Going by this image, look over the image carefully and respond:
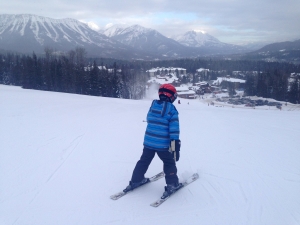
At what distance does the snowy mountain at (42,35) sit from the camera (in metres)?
86.9

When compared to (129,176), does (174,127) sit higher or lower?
higher

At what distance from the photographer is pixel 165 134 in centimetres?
402

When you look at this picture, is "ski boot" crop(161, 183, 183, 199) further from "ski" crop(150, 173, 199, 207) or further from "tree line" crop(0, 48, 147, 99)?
"tree line" crop(0, 48, 147, 99)

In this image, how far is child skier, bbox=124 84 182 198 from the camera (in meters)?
3.94

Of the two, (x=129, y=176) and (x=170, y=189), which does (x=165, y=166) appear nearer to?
(x=170, y=189)

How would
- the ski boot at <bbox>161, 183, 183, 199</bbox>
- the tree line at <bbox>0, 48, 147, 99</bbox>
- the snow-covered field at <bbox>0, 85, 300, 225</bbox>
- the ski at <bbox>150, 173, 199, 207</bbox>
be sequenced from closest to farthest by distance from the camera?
the snow-covered field at <bbox>0, 85, 300, 225</bbox>
the ski at <bbox>150, 173, 199, 207</bbox>
the ski boot at <bbox>161, 183, 183, 199</bbox>
the tree line at <bbox>0, 48, 147, 99</bbox>

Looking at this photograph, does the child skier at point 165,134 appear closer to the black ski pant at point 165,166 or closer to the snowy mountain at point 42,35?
the black ski pant at point 165,166

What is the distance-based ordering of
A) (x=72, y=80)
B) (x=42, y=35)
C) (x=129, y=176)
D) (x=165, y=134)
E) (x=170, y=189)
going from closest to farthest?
(x=165, y=134) < (x=170, y=189) < (x=129, y=176) < (x=72, y=80) < (x=42, y=35)

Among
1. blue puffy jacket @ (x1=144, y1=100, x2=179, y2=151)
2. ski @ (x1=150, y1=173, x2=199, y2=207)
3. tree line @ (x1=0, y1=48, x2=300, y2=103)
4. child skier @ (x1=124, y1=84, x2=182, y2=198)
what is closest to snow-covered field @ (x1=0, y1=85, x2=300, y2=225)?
ski @ (x1=150, y1=173, x2=199, y2=207)

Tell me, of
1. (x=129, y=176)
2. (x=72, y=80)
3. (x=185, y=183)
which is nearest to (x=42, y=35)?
(x=72, y=80)

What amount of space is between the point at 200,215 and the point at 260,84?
36389mm

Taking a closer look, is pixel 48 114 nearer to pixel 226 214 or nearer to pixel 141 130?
pixel 141 130

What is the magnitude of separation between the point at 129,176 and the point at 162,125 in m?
1.54

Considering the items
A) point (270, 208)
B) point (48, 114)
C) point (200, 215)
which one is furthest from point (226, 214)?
point (48, 114)
